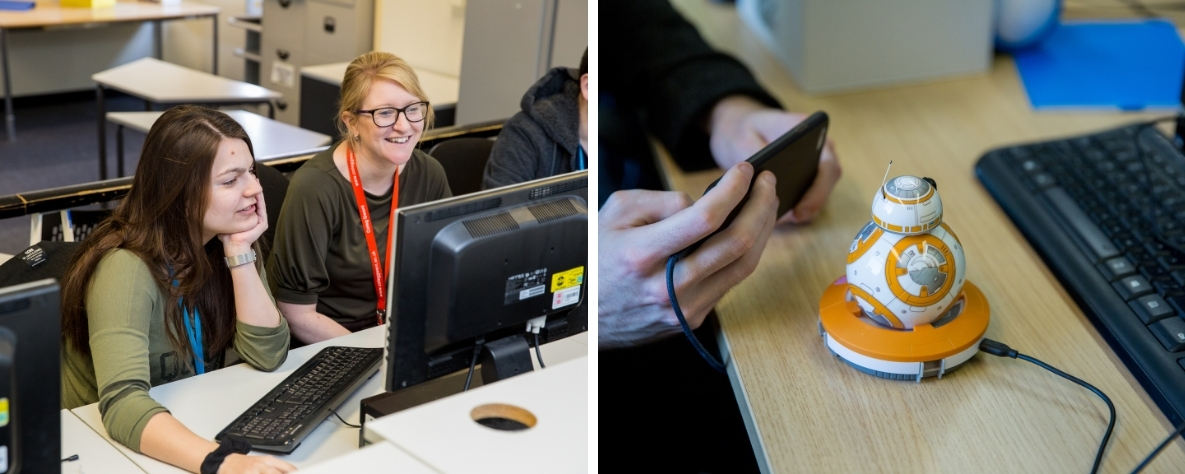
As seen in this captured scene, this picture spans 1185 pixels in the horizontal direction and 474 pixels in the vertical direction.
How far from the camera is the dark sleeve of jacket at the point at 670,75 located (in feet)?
3.50

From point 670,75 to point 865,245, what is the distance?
56 cm

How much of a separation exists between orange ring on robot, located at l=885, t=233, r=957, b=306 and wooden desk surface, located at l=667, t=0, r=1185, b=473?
0.20 ft

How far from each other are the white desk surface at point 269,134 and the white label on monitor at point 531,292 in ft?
1.65

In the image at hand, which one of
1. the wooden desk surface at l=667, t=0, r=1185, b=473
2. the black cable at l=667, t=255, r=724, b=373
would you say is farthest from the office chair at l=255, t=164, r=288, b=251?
the black cable at l=667, t=255, r=724, b=373

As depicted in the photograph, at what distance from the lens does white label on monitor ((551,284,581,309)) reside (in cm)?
96

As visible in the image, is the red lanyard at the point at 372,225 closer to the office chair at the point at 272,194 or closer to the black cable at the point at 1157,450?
the office chair at the point at 272,194

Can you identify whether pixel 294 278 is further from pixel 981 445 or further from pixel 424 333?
pixel 981 445

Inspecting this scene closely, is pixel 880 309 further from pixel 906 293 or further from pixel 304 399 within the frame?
pixel 304 399

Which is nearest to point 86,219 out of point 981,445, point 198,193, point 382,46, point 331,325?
point 198,193

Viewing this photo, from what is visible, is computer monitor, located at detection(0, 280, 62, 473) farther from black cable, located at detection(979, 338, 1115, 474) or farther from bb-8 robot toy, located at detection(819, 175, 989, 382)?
black cable, located at detection(979, 338, 1115, 474)

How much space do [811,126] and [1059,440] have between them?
13.6 inches

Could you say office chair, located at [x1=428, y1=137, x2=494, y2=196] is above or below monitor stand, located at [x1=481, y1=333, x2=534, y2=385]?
above

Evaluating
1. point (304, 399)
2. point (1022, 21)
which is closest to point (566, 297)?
point (304, 399)

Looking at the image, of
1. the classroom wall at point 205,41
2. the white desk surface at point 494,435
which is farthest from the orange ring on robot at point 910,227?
the classroom wall at point 205,41
